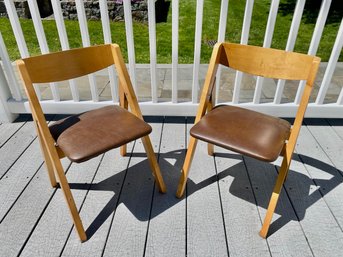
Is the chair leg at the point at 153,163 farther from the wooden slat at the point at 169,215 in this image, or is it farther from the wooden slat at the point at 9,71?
the wooden slat at the point at 9,71

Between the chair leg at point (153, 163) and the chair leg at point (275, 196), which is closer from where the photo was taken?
the chair leg at point (275, 196)

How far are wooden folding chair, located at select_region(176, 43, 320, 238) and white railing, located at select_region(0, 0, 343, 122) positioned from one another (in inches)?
18.4

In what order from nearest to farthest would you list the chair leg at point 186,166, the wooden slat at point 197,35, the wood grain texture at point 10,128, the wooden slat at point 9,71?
the chair leg at point 186,166, the wooden slat at point 197,35, the wooden slat at point 9,71, the wood grain texture at point 10,128

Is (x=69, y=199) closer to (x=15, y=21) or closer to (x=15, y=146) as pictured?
(x=15, y=146)

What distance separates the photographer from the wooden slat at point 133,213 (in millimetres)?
1330

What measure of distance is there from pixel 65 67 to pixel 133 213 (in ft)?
2.91

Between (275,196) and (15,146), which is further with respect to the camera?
(15,146)

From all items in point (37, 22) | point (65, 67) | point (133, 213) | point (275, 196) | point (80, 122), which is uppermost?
point (37, 22)

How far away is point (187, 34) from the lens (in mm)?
4625

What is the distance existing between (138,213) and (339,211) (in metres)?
1.14

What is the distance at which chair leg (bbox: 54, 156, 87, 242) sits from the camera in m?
1.27

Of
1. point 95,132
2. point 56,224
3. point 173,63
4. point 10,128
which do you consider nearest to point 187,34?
point 173,63

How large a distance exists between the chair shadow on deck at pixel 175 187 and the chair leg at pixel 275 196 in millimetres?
71

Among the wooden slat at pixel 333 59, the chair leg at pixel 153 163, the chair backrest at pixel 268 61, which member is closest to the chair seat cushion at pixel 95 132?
the chair leg at pixel 153 163
